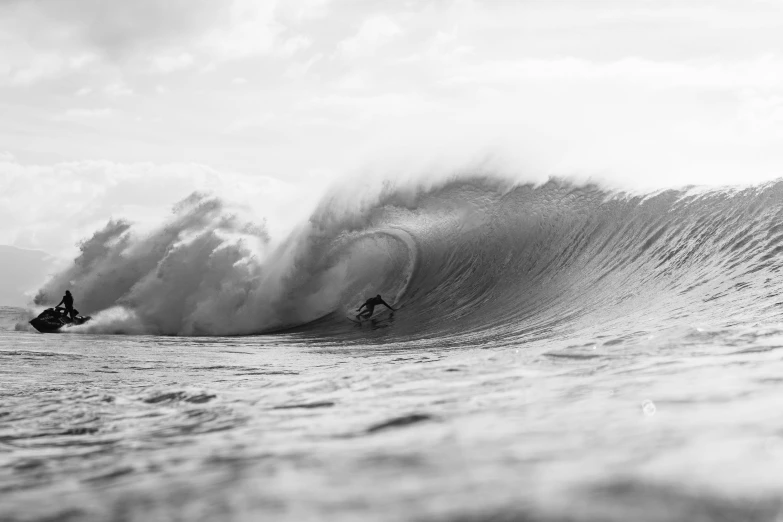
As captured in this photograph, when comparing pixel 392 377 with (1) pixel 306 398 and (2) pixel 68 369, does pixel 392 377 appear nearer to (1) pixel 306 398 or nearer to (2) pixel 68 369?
(1) pixel 306 398

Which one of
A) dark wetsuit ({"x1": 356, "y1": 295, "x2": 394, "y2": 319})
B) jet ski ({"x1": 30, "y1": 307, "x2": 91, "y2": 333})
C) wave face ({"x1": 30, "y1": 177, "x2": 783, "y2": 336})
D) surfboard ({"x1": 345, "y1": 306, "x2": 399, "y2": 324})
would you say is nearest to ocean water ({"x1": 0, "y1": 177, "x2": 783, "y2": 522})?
wave face ({"x1": 30, "y1": 177, "x2": 783, "y2": 336})

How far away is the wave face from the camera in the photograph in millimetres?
12219

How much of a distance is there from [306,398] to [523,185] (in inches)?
646

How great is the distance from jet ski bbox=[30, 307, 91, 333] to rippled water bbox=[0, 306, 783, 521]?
47.4ft

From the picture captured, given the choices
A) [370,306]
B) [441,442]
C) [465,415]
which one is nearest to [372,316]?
[370,306]

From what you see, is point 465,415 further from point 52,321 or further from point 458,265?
point 52,321

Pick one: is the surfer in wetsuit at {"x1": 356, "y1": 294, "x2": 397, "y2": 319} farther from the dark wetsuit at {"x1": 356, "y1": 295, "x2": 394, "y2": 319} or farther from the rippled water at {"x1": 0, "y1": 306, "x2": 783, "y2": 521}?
the rippled water at {"x1": 0, "y1": 306, "x2": 783, "y2": 521}

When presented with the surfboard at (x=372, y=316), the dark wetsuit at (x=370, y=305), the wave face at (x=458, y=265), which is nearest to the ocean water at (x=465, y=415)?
the wave face at (x=458, y=265)

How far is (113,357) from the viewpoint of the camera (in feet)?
38.6

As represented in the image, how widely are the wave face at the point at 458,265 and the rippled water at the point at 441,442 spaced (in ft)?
14.4

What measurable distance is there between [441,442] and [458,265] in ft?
50.4

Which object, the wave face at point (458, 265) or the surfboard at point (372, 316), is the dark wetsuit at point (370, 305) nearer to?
the surfboard at point (372, 316)

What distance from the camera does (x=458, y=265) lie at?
18219 millimetres

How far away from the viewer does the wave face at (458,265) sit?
1222 cm
